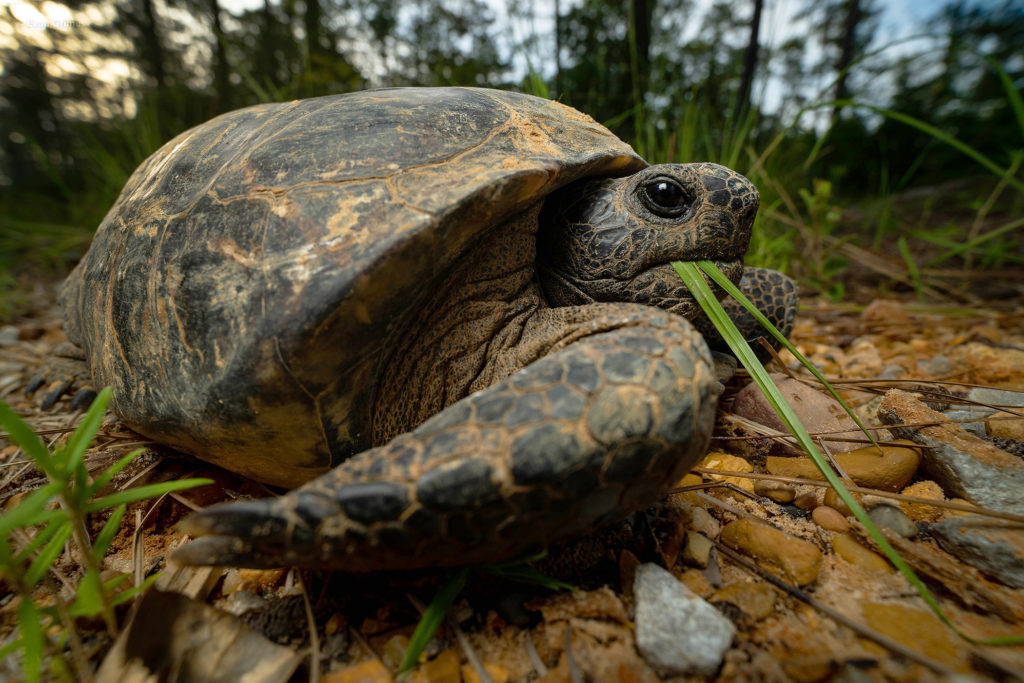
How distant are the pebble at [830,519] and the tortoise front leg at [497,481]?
19.0 inches

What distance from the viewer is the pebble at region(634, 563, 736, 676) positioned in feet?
2.36

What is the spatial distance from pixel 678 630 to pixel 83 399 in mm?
2386

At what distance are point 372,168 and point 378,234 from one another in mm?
211

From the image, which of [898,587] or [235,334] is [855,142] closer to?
[898,587]

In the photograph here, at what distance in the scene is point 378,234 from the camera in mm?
932

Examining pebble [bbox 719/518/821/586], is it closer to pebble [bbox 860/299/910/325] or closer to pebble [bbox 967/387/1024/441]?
pebble [bbox 967/387/1024/441]

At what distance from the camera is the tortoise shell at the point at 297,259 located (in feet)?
3.05

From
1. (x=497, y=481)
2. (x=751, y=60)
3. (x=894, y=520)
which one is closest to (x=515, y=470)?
(x=497, y=481)

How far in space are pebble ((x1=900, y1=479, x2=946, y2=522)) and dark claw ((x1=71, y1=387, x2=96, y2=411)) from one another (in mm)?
2824

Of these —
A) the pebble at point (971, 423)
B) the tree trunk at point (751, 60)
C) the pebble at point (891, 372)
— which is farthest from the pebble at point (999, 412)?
the tree trunk at point (751, 60)

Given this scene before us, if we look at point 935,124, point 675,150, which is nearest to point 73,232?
point 675,150

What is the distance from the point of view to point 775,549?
3.12 ft

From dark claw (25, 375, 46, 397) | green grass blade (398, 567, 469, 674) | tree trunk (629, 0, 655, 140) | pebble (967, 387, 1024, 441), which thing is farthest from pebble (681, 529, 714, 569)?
tree trunk (629, 0, 655, 140)

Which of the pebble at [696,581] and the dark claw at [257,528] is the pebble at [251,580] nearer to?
the dark claw at [257,528]
